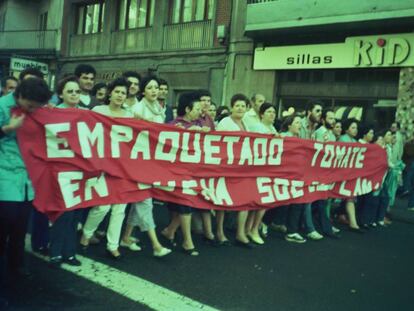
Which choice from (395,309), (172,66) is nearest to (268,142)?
(395,309)

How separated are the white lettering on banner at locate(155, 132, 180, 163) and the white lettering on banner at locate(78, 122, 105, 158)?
686 millimetres

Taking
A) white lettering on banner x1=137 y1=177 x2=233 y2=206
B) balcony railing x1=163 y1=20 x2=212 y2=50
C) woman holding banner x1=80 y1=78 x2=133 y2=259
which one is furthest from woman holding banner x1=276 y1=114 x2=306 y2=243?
balcony railing x1=163 y1=20 x2=212 y2=50

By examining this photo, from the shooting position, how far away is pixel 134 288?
13.7 feet

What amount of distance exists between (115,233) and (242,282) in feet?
4.30

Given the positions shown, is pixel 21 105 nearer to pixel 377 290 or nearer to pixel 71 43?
pixel 377 290

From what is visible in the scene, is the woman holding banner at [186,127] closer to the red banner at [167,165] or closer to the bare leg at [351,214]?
the red banner at [167,165]

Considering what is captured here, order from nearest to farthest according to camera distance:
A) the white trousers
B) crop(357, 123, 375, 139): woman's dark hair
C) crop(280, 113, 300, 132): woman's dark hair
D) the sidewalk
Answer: the white trousers → crop(280, 113, 300, 132): woman's dark hair → crop(357, 123, 375, 139): woman's dark hair → the sidewalk

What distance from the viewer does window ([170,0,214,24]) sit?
58.2 feet

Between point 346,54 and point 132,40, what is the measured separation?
32.5ft

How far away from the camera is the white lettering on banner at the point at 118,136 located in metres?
4.89

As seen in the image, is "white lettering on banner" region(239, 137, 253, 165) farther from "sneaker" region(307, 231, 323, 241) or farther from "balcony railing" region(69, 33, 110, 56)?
"balcony railing" region(69, 33, 110, 56)

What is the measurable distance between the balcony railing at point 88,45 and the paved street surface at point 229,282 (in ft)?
56.8

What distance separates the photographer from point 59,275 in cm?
436

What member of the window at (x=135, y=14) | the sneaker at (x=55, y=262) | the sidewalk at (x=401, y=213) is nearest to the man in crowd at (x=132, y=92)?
the sneaker at (x=55, y=262)
